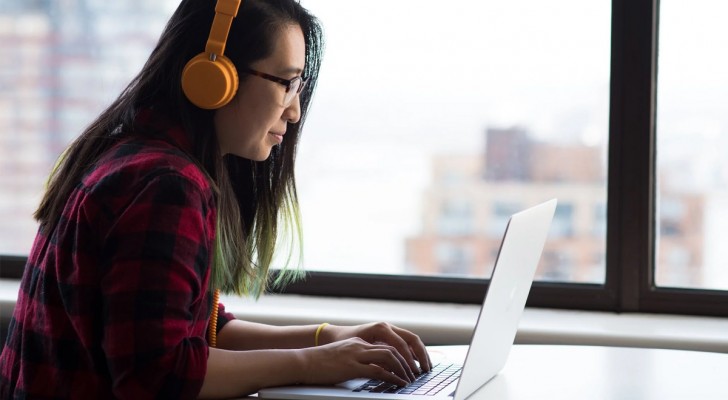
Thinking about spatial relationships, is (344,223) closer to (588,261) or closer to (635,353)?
(588,261)

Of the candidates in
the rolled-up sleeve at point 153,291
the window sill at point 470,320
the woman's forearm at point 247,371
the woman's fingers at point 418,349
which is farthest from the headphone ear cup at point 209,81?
the window sill at point 470,320

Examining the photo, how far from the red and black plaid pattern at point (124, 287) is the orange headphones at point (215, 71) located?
100 mm

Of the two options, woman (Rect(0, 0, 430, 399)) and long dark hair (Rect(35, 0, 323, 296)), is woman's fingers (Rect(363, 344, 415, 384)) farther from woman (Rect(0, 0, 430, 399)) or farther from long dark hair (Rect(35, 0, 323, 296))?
long dark hair (Rect(35, 0, 323, 296))

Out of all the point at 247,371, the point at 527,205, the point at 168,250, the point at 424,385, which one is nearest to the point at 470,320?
the point at 527,205

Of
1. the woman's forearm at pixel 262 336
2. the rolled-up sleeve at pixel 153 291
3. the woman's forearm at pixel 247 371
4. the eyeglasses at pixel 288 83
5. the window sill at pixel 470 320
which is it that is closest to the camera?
the rolled-up sleeve at pixel 153 291

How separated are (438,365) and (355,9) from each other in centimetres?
110

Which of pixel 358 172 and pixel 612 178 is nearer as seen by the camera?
pixel 612 178

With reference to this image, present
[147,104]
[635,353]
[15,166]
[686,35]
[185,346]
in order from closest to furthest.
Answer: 1. [185,346]
2. [147,104]
3. [635,353]
4. [686,35]
5. [15,166]

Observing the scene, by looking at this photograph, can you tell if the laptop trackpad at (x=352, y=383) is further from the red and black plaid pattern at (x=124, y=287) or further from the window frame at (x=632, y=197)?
the window frame at (x=632, y=197)

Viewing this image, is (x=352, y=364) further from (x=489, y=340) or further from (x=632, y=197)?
(x=632, y=197)

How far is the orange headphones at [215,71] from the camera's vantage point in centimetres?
123

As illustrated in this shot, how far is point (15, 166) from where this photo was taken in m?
2.48

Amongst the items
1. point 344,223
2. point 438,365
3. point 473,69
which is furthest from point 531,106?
point 438,365

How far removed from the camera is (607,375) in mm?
1389
